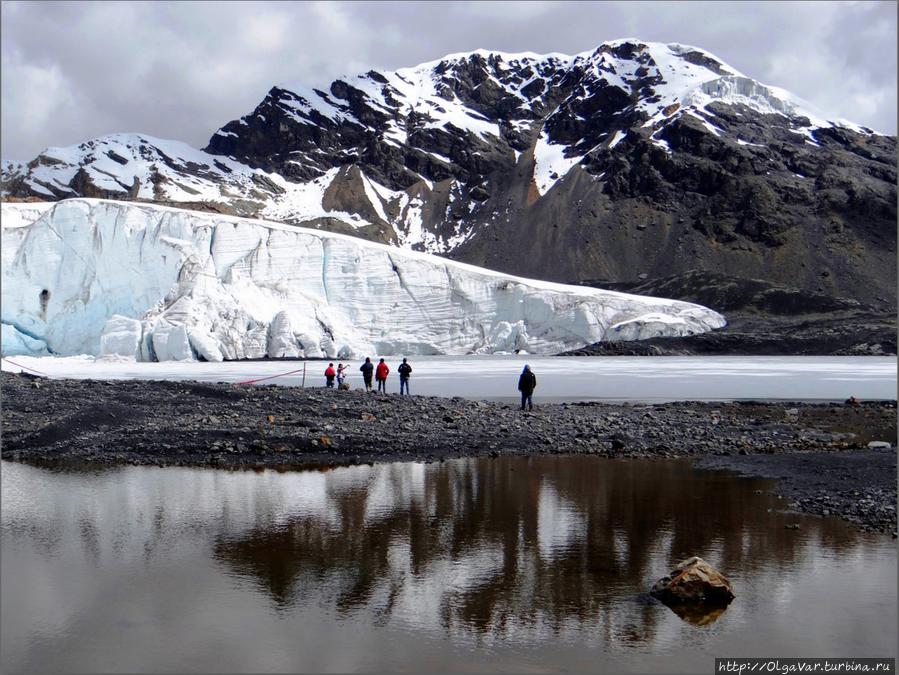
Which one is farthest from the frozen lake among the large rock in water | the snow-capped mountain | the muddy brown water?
the snow-capped mountain

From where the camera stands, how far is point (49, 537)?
760 cm

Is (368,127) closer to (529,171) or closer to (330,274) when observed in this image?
(529,171)

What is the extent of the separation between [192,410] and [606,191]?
98.0 m

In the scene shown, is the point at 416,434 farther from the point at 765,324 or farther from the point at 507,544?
the point at 765,324

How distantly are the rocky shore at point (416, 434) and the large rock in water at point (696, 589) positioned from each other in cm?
283

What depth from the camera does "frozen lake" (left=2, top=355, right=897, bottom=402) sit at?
22922 millimetres

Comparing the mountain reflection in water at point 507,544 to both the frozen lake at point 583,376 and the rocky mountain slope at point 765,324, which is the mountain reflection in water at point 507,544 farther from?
the rocky mountain slope at point 765,324

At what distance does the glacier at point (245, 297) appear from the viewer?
32000 mm

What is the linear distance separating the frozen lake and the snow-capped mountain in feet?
199

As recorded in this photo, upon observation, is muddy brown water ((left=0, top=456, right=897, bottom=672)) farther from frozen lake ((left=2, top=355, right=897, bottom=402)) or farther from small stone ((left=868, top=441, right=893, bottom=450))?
frozen lake ((left=2, top=355, right=897, bottom=402))

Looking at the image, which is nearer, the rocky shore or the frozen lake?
the rocky shore

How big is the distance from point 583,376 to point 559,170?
324ft

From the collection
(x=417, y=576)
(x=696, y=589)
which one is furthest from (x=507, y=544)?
(x=696, y=589)

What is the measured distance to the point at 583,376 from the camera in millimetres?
26312
